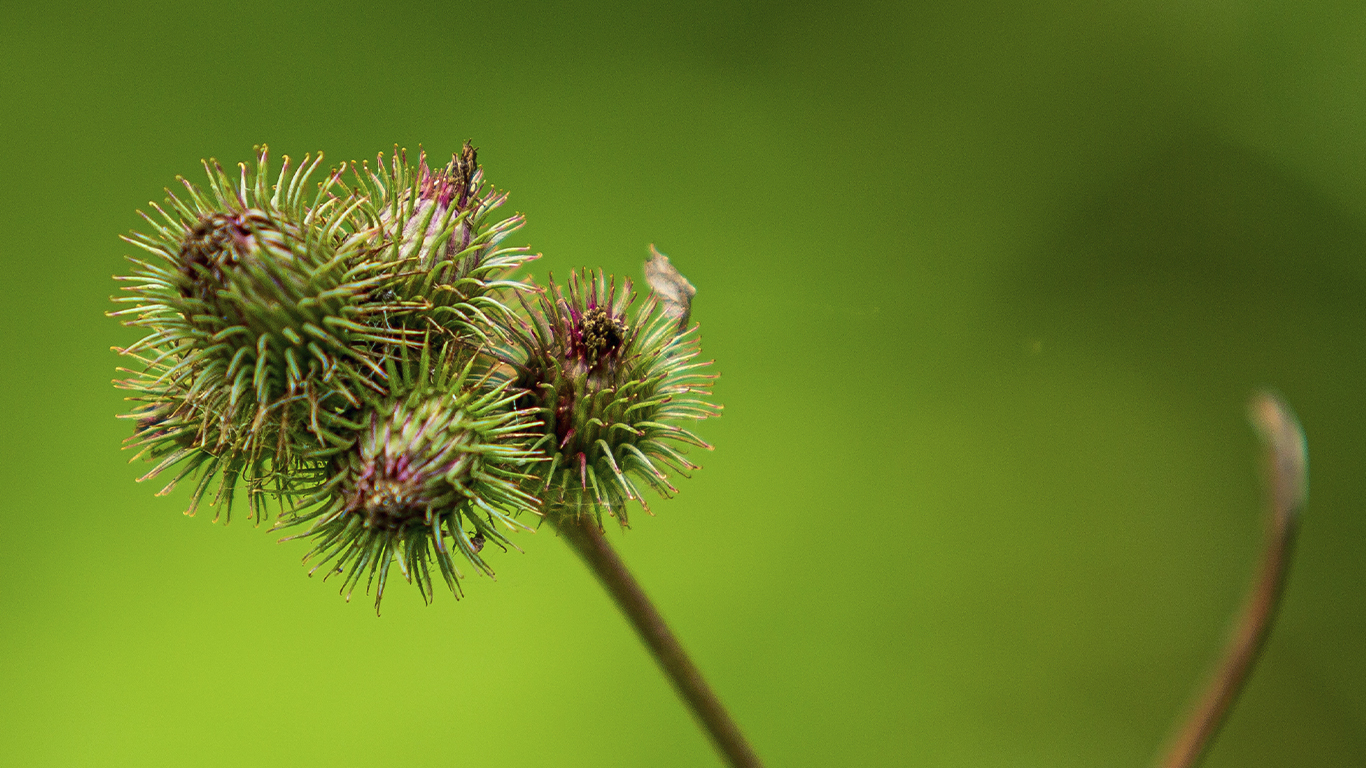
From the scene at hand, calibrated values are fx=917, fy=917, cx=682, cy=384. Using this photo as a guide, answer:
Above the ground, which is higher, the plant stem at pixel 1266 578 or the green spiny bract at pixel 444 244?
the green spiny bract at pixel 444 244

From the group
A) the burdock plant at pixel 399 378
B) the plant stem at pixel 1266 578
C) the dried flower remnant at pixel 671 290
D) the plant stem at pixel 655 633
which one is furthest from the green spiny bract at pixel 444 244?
the plant stem at pixel 1266 578

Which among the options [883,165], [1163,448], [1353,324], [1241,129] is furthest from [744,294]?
[1353,324]

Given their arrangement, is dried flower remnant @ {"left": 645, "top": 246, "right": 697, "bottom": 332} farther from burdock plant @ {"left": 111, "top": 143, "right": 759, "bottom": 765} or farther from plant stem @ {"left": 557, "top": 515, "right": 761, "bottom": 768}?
plant stem @ {"left": 557, "top": 515, "right": 761, "bottom": 768}

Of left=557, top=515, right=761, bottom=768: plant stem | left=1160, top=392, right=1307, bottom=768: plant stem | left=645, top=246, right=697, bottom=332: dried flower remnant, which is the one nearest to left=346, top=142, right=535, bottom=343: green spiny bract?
left=645, top=246, right=697, bottom=332: dried flower remnant

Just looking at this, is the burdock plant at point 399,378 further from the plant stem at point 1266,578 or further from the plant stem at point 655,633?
the plant stem at point 1266,578

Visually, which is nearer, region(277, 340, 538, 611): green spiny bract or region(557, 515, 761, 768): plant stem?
region(277, 340, 538, 611): green spiny bract

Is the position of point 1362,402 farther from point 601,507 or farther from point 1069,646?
point 601,507

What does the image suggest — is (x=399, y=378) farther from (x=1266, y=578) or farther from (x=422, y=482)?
(x=1266, y=578)
